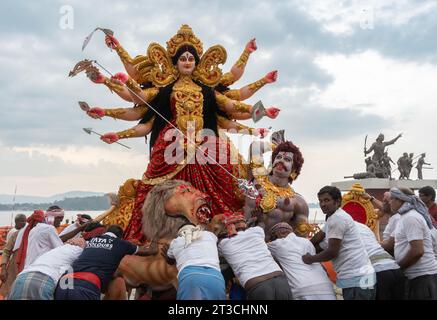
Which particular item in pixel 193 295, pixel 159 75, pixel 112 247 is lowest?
pixel 193 295

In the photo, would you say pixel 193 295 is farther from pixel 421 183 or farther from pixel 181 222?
pixel 421 183

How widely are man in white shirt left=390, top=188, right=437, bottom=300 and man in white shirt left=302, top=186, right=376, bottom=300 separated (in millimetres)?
473

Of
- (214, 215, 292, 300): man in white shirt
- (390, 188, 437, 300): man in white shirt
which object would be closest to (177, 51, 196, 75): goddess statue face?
(214, 215, 292, 300): man in white shirt

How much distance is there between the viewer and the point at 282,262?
449 centimetres

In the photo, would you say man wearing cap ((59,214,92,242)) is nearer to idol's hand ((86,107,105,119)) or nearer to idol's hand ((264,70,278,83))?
idol's hand ((86,107,105,119))

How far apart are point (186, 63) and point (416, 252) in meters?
3.79

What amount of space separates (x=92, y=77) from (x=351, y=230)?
149 inches

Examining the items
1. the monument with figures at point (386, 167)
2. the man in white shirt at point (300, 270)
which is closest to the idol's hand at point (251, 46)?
the man in white shirt at point (300, 270)

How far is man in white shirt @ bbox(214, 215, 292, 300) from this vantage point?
4.01m

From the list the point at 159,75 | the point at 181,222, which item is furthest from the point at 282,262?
the point at 159,75

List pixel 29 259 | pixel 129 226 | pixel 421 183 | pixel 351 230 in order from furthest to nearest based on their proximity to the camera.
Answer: pixel 421 183, pixel 129 226, pixel 29 259, pixel 351 230

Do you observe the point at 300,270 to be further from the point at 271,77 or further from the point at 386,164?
the point at 386,164

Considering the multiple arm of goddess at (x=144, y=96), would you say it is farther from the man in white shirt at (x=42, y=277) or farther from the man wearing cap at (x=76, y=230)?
the man in white shirt at (x=42, y=277)

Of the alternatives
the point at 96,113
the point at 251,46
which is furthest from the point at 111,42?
the point at 251,46
